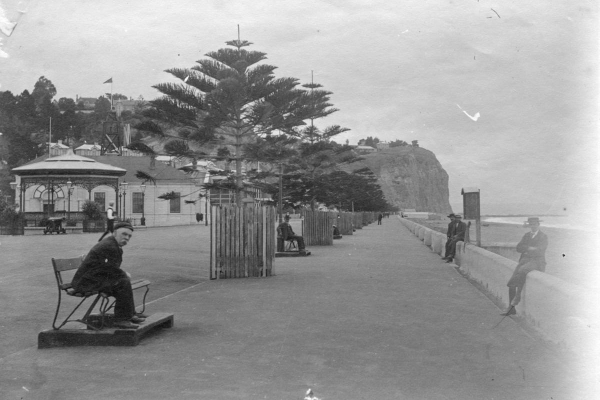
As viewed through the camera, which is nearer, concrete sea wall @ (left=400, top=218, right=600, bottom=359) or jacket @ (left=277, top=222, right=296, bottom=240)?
concrete sea wall @ (left=400, top=218, right=600, bottom=359)

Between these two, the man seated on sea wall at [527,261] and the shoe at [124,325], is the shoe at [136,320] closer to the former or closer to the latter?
the shoe at [124,325]

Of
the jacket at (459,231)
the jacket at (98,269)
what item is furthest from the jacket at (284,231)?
the jacket at (98,269)

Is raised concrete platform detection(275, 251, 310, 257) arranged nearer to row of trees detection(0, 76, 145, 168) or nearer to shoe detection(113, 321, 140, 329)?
shoe detection(113, 321, 140, 329)

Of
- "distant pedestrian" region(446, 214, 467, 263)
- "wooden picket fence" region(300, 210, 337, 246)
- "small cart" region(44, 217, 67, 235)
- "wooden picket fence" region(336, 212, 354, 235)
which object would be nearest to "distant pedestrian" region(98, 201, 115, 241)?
"small cart" region(44, 217, 67, 235)

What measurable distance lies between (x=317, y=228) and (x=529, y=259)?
15098mm

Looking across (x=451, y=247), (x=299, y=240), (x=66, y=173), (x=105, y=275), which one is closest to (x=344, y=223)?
(x=66, y=173)

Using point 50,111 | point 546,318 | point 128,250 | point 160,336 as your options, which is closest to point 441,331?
point 546,318

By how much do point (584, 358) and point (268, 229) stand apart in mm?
7711

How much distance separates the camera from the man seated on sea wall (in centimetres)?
772

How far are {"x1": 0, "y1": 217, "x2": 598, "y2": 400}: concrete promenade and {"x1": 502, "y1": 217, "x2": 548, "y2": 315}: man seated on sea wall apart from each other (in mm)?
349

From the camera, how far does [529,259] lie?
8016 mm

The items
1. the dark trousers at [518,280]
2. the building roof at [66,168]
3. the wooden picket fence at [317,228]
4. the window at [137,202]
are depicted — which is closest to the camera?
the dark trousers at [518,280]

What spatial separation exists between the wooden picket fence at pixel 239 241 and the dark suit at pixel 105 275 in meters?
6.02

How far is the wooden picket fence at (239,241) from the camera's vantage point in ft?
40.6
